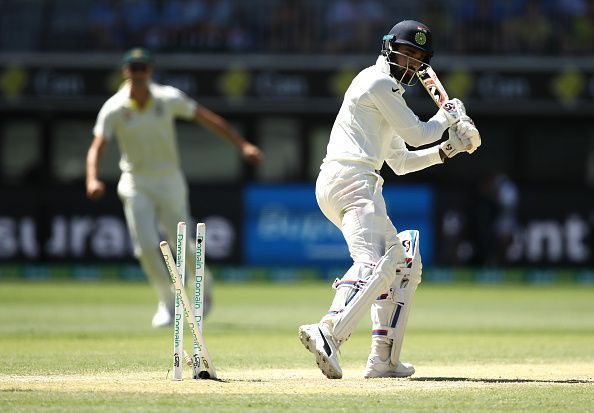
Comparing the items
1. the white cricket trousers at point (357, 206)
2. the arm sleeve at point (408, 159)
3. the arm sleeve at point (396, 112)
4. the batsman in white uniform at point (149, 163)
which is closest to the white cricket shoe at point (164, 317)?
the batsman in white uniform at point (149, 163)

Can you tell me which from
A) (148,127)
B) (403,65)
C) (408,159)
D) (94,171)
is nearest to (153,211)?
(148,127)

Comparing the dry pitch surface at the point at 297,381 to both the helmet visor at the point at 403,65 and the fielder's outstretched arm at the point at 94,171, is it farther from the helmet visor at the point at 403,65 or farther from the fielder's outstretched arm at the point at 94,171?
the fielder's outstretched arm at the point at 94,171

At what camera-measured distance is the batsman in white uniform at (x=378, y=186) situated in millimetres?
6285

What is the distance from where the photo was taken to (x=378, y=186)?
6520 millimetres

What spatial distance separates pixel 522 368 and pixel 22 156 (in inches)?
537

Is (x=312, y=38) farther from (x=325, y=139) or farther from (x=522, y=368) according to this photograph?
(x=522, y=368)

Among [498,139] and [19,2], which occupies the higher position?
[19,2]

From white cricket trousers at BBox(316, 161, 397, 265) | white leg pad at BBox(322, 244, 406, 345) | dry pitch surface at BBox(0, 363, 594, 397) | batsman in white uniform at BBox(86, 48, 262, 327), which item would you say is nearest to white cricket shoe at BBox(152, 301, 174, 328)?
batsman in white uniform at BBox(86, 48, 262, 327)

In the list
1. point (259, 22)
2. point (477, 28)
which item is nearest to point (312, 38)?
point (259, 22)

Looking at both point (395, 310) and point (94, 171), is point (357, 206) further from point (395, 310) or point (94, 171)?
point (94, 171)

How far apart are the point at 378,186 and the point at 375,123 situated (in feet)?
1.03

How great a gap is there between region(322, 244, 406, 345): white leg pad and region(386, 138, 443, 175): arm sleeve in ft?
2.34

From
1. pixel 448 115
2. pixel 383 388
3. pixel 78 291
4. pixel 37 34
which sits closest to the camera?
pixel 383 388

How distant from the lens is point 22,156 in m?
19.7
